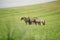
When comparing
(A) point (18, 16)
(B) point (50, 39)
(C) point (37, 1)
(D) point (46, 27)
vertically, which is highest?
(C) point (37, 1)

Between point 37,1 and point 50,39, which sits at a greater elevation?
point 37,1

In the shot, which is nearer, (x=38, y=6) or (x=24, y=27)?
(x=24, y=27)

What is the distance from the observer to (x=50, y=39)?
135cm

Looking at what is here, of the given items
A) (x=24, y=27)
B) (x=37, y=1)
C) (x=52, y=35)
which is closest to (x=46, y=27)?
(x=52, y=35)

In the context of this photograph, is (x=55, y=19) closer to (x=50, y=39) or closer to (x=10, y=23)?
(x=50, y=39)

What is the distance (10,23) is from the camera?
1.36m

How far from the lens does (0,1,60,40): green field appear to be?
1319mm

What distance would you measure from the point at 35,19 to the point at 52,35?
0.86 feet

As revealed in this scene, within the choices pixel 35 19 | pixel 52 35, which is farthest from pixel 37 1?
pixel 52 35

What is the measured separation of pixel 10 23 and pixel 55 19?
1.75ft

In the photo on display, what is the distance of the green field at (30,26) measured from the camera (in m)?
1.32

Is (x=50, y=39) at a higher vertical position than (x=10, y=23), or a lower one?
lower

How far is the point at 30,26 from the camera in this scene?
1379 mm

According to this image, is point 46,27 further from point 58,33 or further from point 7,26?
point 7,26
